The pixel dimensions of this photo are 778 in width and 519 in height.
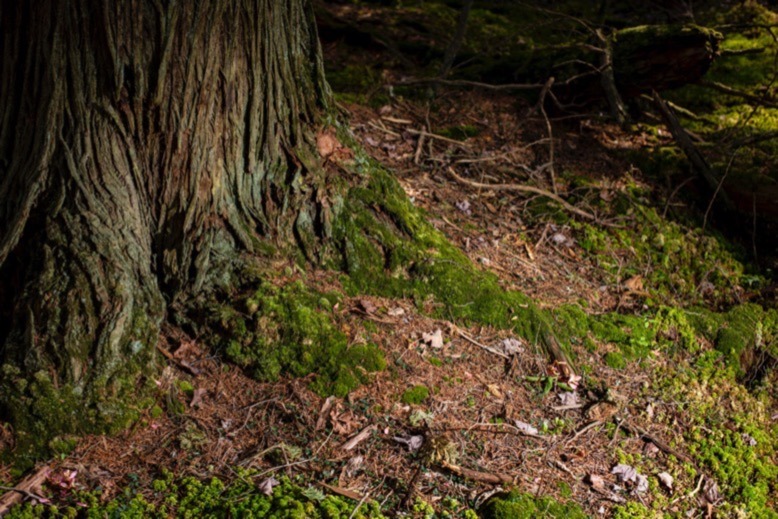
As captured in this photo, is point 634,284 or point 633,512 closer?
point 633,512

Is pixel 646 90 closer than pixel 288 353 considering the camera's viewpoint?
No

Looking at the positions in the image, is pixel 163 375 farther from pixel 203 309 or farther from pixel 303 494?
pixel 303 494

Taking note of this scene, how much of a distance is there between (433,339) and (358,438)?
36.0 inches

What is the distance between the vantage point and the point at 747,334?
4.84m

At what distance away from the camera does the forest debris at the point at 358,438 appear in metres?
3.38

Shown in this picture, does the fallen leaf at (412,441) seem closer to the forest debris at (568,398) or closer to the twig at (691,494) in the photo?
the forest debris at (568,398)

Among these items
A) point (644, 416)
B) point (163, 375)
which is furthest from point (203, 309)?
point (644, 416)

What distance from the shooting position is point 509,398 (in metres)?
3.93

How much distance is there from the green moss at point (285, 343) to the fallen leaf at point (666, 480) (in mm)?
1755

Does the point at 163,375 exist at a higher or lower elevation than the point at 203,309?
lower

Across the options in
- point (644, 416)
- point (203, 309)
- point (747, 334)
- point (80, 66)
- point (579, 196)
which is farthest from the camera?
point (579, 196)

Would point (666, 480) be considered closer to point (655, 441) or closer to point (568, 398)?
point (655, 441)

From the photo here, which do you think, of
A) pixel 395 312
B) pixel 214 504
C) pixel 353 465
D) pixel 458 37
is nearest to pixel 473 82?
pixel 458 37

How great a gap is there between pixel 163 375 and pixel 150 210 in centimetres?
95
